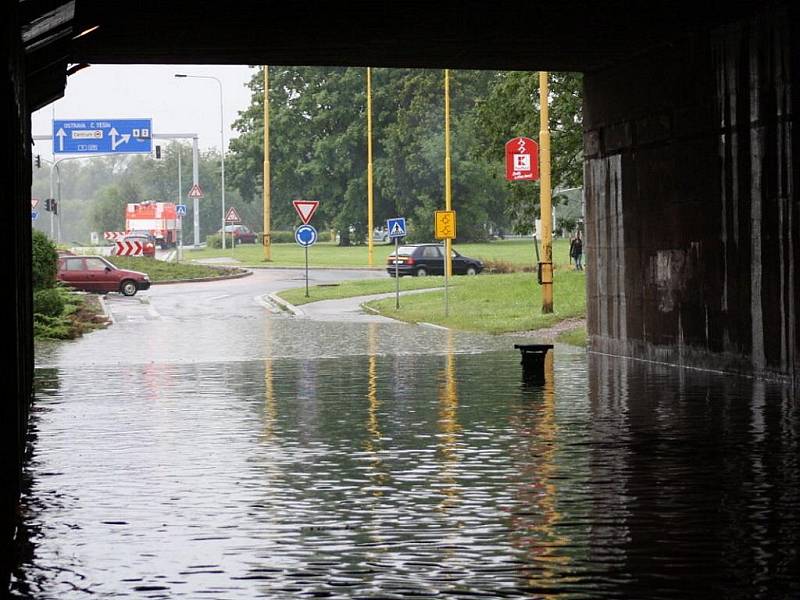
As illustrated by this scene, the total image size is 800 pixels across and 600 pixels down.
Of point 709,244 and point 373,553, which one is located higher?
point 709,244

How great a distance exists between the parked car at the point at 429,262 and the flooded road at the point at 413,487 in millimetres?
49259

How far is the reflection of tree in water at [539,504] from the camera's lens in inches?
371

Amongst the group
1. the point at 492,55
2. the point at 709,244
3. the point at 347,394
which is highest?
the point at 492,55

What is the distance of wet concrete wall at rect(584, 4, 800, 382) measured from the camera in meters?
21.8

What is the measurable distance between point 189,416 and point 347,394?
3.55 metres

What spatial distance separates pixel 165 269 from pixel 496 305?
101 ft

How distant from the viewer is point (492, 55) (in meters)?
26.4

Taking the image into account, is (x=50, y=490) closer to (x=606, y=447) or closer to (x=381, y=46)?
(x=606, y=447)

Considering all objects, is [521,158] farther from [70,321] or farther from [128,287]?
[128,287]

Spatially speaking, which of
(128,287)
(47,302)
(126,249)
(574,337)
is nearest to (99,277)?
(128,287)

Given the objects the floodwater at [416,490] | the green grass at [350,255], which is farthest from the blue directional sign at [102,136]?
the floodwater at [416,490]

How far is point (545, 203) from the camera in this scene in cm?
4247

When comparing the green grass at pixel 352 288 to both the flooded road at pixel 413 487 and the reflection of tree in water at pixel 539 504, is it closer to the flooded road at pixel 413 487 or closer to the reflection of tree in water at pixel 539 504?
the flooded road at pixel 413 487

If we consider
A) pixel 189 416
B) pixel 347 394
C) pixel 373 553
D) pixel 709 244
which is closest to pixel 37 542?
pixel 373 553
